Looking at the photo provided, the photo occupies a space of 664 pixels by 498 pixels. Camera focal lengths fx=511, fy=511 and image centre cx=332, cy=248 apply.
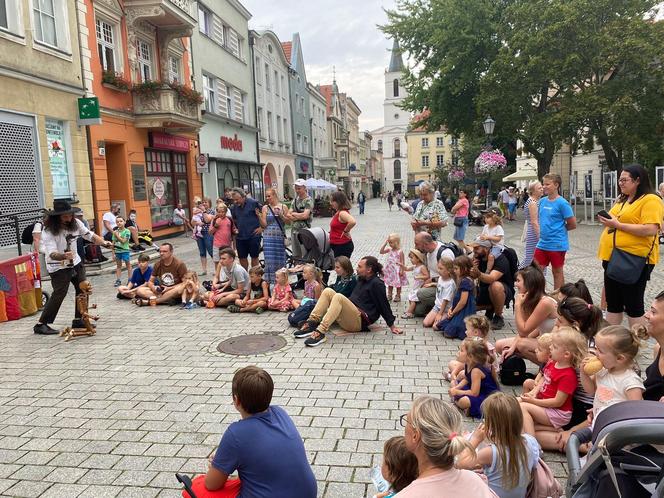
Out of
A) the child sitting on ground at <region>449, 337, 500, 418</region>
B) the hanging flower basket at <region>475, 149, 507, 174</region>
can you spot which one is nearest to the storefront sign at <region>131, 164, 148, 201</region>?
the hanging flower basket at <region>475, 149, 507, 174</region>

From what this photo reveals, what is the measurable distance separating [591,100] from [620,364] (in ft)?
67.3

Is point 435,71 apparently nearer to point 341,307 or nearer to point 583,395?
point 341,307

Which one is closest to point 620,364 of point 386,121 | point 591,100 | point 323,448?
point 323,448

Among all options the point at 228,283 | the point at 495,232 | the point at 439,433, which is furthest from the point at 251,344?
the point at 439,433

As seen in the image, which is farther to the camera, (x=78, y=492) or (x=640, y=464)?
(x=78, y=492)

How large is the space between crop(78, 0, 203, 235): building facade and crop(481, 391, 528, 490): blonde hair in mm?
15176

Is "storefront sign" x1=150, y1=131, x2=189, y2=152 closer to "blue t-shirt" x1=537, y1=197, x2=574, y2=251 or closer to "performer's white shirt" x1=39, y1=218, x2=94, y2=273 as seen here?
"performer's white shirt" x1=39, y1=218, x2=94, y2=273

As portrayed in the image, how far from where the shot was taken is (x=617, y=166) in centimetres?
2419

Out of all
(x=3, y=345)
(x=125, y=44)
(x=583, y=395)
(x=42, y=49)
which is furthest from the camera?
(x=125, y=44)

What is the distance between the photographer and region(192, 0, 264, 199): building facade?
2389 centimetres

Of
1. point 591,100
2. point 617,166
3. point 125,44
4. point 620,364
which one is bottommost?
point 620,364

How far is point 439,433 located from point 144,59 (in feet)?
65.2

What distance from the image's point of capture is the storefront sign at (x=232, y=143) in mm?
25891

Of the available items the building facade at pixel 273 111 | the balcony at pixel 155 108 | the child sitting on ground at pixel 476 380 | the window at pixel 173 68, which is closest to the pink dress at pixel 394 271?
the child sitting on ground at pixel 476 380
